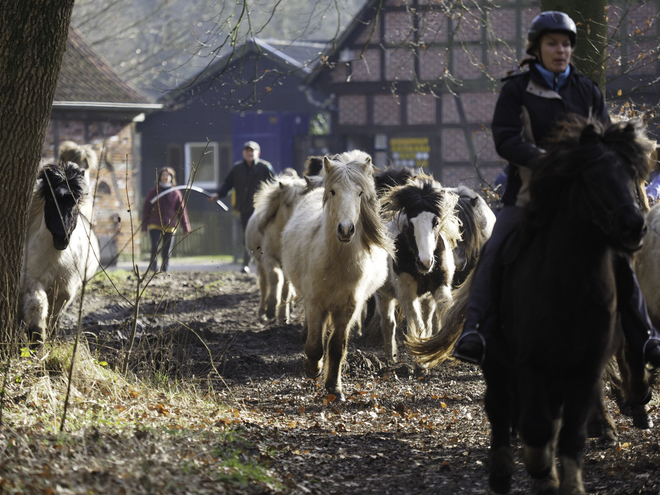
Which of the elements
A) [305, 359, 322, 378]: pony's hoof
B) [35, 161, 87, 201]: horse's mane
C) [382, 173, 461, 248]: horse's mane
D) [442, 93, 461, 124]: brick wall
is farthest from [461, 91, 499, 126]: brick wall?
[35, 161, 87, 201]: horse's mane

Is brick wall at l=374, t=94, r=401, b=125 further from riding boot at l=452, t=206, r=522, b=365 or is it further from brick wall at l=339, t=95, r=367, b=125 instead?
riding boot at l=452, t=206, r=522, b=365

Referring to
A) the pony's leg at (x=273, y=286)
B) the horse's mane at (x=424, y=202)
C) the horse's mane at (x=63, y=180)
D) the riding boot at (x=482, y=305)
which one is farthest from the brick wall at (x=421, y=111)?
the riding boot at (x=482, y=305)

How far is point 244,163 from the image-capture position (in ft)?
57.1

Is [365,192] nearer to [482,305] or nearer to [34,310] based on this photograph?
[482,305]

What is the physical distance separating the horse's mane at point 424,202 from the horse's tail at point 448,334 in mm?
3047

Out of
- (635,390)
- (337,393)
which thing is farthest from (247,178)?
(635,390)

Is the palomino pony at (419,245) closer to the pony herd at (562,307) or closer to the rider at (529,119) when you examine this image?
the pony herd at (562,307)

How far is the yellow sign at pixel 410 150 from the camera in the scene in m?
29.8

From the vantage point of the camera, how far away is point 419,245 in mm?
8742

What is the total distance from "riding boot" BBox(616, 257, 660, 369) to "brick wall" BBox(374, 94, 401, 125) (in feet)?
82.5

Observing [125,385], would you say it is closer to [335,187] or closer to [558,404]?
[335,187]

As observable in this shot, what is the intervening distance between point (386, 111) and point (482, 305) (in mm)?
25050

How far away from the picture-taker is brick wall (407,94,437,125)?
95.6 feet

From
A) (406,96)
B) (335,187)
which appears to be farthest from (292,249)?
(406,96)
